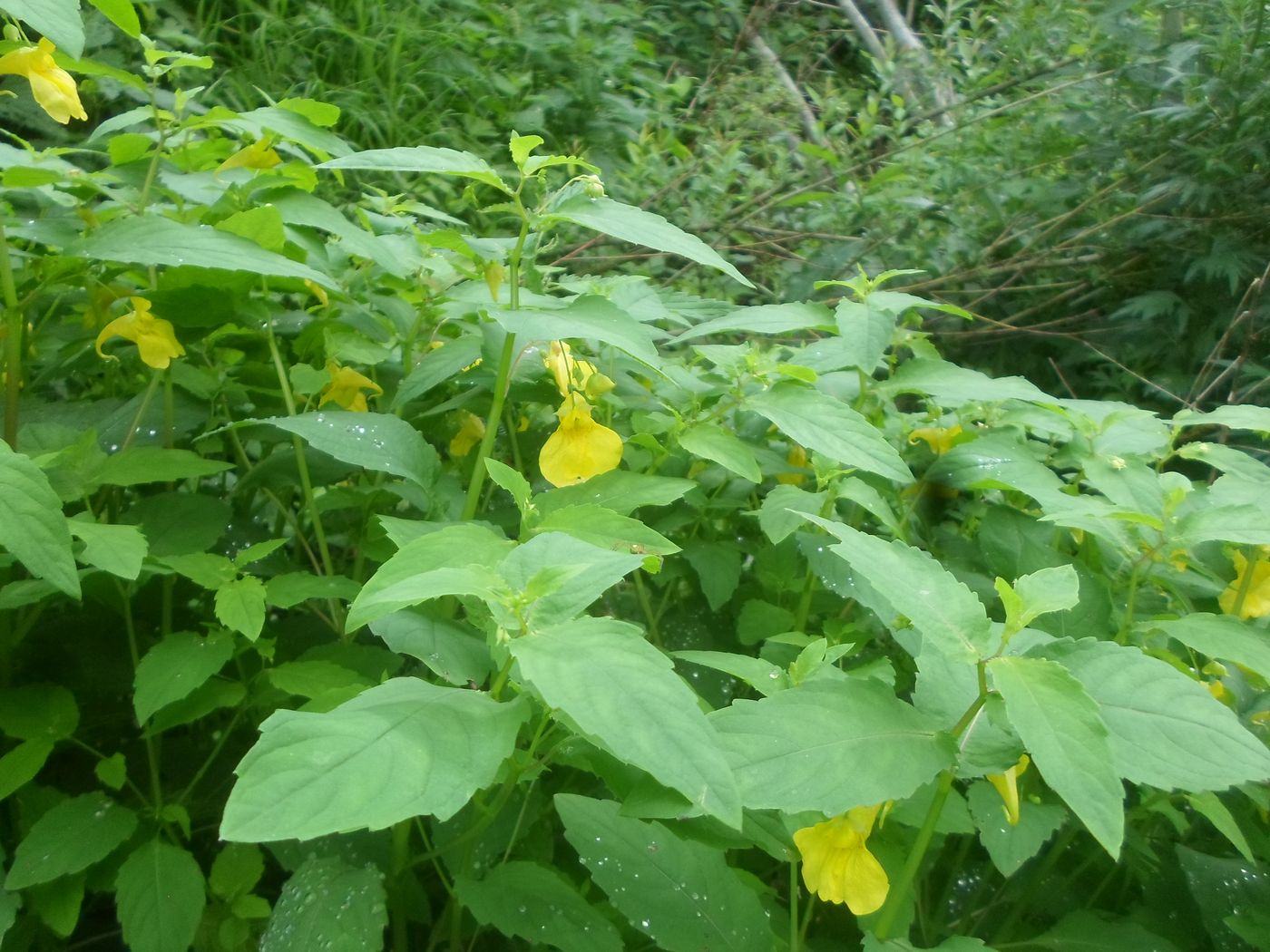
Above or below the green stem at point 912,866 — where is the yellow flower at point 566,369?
above

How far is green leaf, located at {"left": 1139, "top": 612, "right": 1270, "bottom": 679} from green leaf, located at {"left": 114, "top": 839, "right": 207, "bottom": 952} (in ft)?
2.34

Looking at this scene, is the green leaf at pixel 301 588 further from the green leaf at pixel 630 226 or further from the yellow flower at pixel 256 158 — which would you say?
the yellow flower at pixel 256 158

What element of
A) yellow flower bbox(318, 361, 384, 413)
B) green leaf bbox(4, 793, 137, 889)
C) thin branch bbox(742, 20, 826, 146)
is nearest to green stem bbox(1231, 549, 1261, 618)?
yellow flower bbox(318, 361, 384, 413)

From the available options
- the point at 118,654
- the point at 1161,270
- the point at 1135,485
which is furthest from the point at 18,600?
the point at 1161,270

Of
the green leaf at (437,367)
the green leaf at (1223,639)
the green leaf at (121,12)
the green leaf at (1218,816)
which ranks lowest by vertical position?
the green leaf at (1218,816)

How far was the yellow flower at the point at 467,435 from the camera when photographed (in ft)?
3.00

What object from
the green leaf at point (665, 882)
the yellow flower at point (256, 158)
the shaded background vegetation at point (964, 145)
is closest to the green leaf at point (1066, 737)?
the green leaf at point (665, 882)

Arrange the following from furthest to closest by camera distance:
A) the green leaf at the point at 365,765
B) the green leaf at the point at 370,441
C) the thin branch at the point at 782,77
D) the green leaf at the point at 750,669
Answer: the thin branch at the point at 782,77 → the green leaf at the point at 370,441 → the green leaf at the point at 750,669 → the green leaf at the point at 365,765

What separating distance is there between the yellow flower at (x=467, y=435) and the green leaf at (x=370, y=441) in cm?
13

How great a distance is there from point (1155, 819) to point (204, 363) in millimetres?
970

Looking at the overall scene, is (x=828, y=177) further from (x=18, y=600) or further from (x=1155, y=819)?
(x=18, y=600)

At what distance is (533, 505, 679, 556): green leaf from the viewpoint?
2.06 feet

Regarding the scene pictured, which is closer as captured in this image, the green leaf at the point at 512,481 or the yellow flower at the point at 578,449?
the green leaf at the point at 512,481

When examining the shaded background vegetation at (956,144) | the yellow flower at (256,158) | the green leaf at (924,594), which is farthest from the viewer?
the shaded background vegetation at (956,144)
